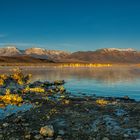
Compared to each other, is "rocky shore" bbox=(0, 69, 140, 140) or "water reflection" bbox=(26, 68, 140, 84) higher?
"rocky shore" bbox=(0, 69, 140, 140)

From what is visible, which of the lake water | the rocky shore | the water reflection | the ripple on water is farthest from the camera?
the water reflection

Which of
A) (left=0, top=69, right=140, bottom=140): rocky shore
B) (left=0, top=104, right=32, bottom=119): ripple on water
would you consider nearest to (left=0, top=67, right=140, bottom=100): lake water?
(left=0, top=104, right=32, bottom=119): ripple on water

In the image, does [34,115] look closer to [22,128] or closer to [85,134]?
[22,128]

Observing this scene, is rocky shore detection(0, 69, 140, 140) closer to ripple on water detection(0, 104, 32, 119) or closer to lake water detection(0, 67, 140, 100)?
ripple on water detection(0, 104, 32, 119)

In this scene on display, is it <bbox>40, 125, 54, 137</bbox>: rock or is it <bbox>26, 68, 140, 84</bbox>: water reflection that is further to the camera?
<bbox>26, 68, 140, 84</bbox>: water reflection

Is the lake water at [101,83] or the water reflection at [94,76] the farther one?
the water reflection at [94,76]

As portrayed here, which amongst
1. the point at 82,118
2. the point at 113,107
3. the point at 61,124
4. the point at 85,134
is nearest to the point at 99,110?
the point at 113,107

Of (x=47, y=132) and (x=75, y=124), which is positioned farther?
(x=75, y=124)

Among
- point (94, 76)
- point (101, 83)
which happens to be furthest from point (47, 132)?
point (94, 76)

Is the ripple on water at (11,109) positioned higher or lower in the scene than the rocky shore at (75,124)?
lower

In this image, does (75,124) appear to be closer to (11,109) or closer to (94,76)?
(11,109)

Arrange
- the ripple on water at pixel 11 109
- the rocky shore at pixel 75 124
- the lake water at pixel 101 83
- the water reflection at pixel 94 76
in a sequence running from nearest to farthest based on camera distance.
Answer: the rocky shore at pixel 75 124, the ripple on water at pixel 11 109, the lake water at pixel 101 83, the water reflection at pixel 94 76

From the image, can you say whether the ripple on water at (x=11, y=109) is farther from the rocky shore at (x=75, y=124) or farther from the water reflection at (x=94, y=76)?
the water reflection at (x=94, y=76)

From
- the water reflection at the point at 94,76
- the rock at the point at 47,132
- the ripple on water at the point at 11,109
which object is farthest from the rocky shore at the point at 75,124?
the water reflection at the point at 94,76
